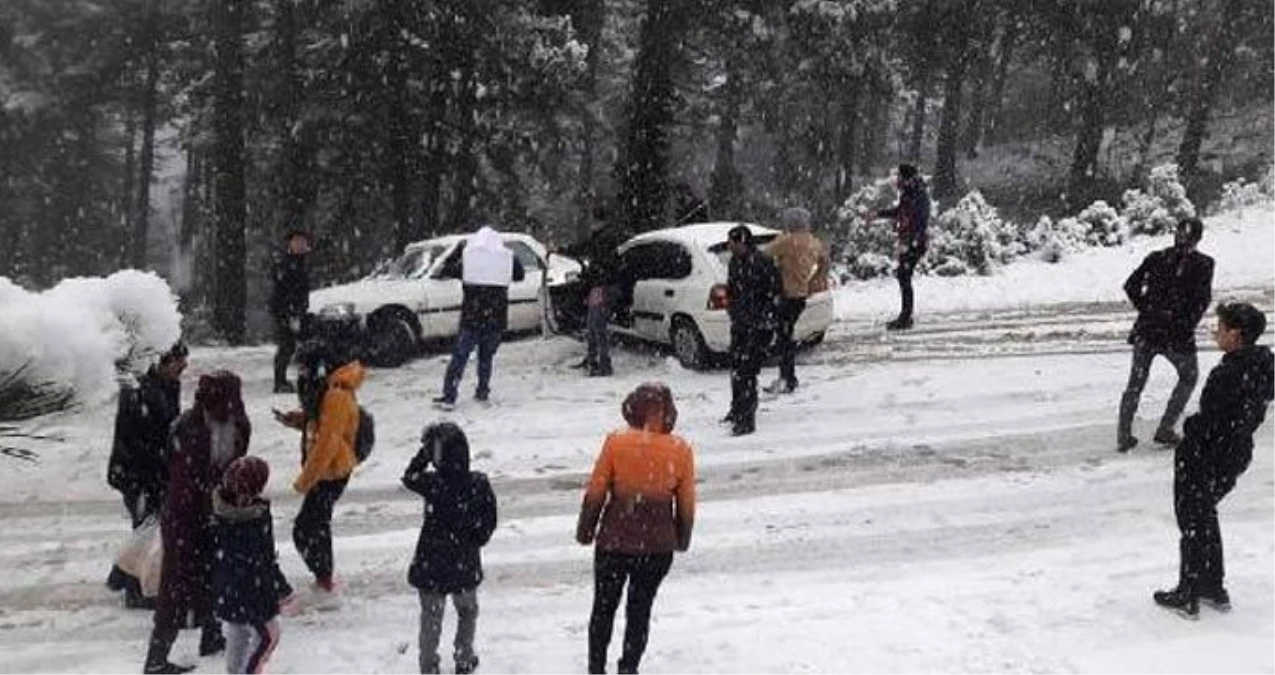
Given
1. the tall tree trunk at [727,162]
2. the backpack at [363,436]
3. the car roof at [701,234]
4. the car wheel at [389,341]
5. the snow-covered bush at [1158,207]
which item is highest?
the tall tree trunk at [727,162]

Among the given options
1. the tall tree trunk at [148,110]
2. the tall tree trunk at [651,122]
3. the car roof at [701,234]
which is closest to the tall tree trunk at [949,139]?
the tall tree trunk at [651,122]

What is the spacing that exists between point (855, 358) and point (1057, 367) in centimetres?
228

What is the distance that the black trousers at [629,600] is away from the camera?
20.7 feet

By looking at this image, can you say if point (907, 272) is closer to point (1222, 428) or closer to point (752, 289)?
point (752, 289)

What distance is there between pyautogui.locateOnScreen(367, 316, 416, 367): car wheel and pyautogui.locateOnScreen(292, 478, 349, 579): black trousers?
7.89 meters

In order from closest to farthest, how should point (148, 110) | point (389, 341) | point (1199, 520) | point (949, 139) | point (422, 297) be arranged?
point (1199, 520) < point (389, 341) < point (422, 297) < point (148, 110) < point (949, 139)

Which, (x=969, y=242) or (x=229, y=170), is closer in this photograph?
(x=229, y=170)

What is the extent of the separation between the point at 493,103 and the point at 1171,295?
661 inches

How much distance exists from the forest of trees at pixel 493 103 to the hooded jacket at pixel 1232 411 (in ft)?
36.8

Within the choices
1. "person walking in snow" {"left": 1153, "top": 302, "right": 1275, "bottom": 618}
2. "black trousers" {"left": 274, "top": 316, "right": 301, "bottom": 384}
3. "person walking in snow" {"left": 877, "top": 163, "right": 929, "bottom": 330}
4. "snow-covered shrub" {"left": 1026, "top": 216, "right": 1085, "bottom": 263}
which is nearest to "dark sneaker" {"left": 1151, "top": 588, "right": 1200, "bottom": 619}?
"person walking in snow" {"left": 1153, "top": 302, "right": 1275, "bottom": 618}

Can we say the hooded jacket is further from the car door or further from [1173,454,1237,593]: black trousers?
the car door

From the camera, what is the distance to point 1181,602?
7547mm

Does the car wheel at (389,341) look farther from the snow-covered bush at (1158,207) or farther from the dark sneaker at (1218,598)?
the snow-covered bush at (1158,207)

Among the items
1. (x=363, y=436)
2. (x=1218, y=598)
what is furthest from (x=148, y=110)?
(x=1218, y=598)
